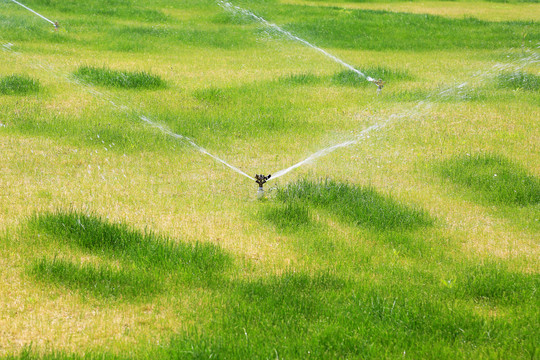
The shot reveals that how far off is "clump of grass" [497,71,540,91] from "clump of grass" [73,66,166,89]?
6140 mm

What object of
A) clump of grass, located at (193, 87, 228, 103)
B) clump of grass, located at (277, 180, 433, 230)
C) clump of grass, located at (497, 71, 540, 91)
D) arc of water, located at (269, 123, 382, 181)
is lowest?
clump of grass, located at (277, 180, 433, 230)

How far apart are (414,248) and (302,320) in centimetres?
158

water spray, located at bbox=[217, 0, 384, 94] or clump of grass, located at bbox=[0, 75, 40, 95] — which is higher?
water spray, located at bbox=[217, 0, 384, 94]

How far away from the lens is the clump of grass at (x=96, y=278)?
13.9 feet

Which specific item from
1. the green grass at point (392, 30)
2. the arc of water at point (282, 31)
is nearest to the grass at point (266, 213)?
the arc of water at point (282, 31)

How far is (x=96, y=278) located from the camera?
14.2 ft

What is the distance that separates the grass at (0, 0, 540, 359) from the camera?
3.79 meters

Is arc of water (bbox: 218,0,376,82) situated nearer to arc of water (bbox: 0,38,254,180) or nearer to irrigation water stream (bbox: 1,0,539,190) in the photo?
irrigation water stream (bbox: 1,0,539,190)

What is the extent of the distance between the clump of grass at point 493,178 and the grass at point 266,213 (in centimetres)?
3

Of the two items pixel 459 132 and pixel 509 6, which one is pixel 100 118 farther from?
pixel 509 6

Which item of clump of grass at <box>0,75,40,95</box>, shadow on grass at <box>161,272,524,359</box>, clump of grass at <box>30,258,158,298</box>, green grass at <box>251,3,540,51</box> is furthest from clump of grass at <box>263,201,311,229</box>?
green grass at <box>251,3,540,51</box>

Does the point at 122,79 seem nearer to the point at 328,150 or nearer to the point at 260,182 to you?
the point at 328,150

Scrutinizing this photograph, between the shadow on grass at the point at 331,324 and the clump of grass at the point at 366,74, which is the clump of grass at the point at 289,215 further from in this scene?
the clump of grass at the point at 366,74

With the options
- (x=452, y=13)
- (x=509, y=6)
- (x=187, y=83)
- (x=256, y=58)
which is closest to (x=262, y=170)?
(x=187, y=83)
